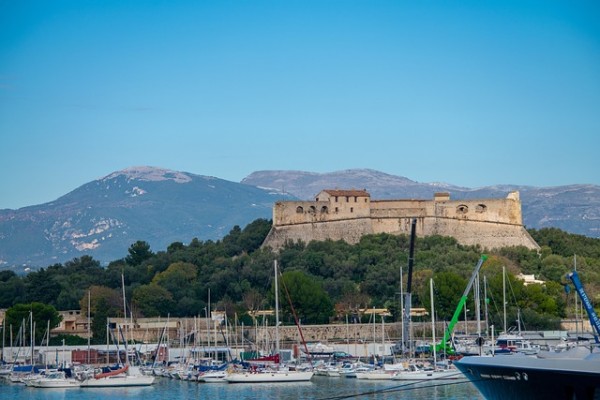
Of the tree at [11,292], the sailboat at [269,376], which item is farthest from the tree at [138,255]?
the sailboat at [269,376]

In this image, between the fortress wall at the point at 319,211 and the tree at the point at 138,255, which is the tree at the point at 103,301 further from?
the fortress wall at the point at 319,211

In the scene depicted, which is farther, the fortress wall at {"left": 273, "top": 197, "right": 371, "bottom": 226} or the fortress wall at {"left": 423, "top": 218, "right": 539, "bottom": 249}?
the fortress wall at {"left": 273, "top": 197, "right": 371, "bottom": 226}

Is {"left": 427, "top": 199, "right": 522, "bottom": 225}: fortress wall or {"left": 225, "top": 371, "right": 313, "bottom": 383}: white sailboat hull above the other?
{"left": 427, "top": 199, "right": 522, "bottom": 225}: fortress wall

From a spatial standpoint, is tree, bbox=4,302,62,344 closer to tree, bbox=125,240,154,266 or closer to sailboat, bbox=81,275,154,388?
tree, bbox=125,240,154,266

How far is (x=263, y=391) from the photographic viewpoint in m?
49.2

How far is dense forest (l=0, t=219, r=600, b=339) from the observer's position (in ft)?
230

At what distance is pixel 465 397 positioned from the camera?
43.4 m

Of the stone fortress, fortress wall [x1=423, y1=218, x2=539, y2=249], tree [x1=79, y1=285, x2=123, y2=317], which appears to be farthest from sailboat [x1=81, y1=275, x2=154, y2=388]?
fortress wall [x1=423, y1=218, x2=539, y2=249]

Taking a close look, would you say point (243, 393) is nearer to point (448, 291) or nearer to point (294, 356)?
point (294, 356)

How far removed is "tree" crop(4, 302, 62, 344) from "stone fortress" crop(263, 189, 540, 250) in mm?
16610

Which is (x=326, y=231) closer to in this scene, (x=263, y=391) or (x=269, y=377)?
(x=269, y=377)

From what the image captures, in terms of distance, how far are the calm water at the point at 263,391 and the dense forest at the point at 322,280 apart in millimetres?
16977

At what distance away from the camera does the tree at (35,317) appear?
73.1 m

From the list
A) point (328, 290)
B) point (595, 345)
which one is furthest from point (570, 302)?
point (595, 345)
